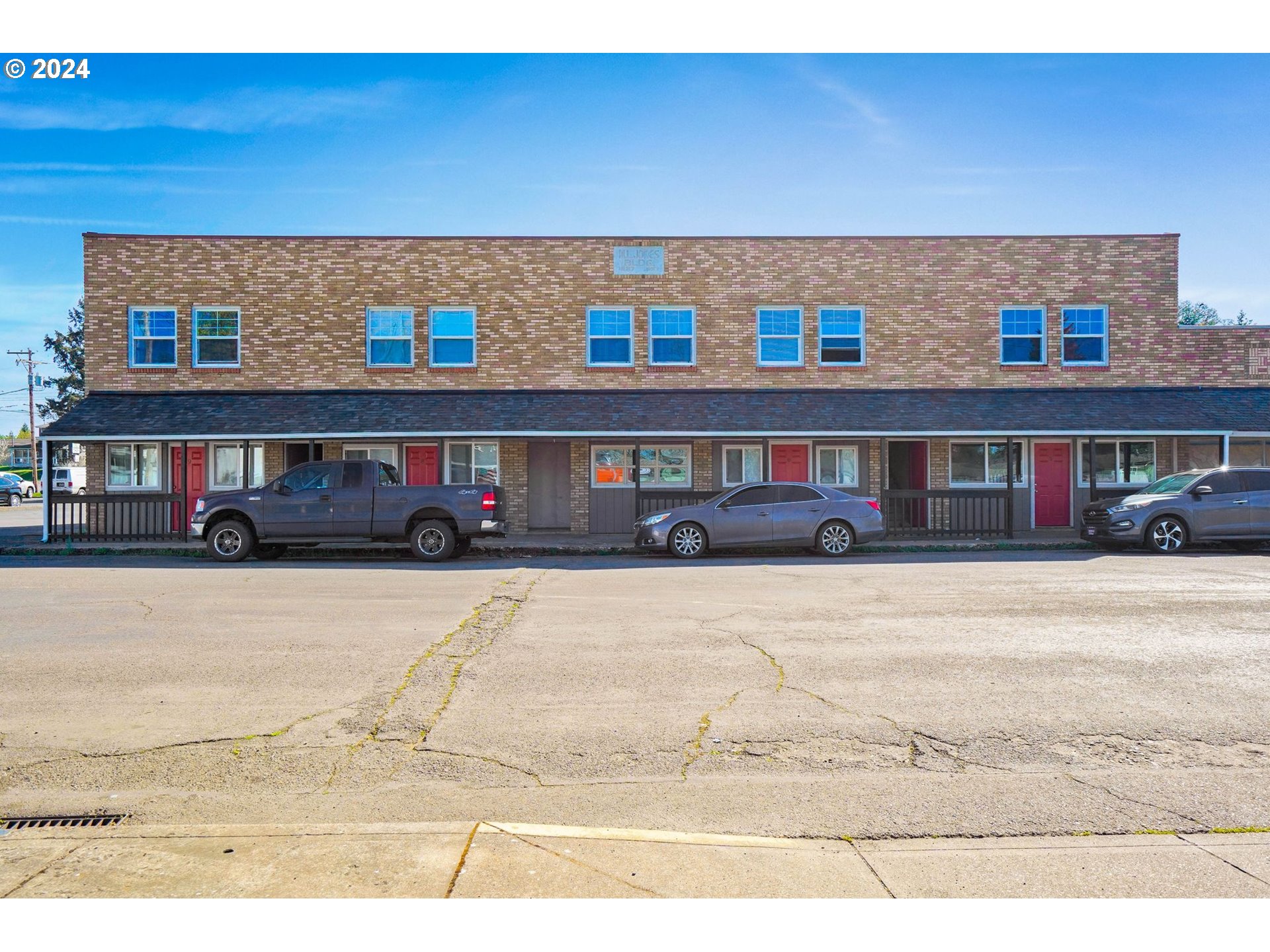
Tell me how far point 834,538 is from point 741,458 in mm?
5806

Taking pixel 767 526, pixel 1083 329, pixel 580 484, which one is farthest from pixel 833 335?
pixel 767 526

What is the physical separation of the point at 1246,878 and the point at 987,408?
61.2ft

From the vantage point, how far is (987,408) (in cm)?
2117

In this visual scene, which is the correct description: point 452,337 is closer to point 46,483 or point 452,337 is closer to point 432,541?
point 432,541

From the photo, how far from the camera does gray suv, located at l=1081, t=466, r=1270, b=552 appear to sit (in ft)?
55.6

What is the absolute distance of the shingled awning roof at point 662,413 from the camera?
19.8 meters

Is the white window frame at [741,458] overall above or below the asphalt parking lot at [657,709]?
above

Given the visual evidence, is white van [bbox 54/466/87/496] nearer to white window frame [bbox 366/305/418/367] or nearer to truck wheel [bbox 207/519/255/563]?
white window frame [bbox 366/305/418/367]

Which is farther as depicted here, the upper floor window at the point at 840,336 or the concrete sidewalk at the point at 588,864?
the upper floor window at the point at 840,336

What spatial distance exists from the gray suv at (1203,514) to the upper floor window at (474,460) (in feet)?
44.7

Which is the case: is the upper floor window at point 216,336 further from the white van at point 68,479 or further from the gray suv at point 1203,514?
the gray suv at point 1203,514

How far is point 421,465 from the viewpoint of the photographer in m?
22.4

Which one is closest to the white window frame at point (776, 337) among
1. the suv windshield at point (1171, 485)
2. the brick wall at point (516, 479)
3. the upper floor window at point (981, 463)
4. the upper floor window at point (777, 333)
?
the upper floor window at point (777, 333)

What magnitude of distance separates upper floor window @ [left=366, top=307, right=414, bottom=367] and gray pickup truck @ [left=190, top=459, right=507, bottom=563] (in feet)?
21.2
